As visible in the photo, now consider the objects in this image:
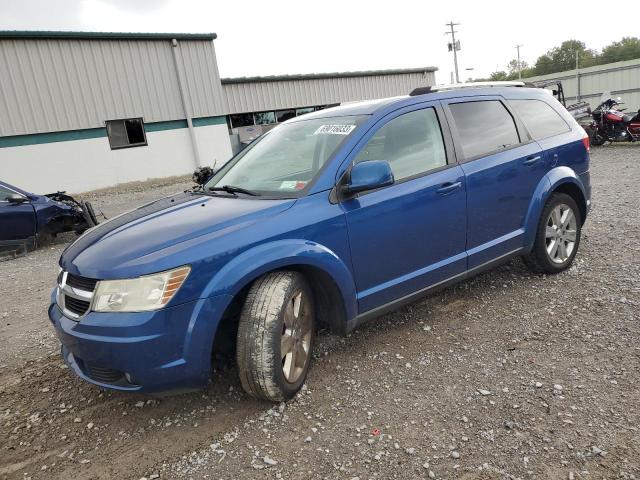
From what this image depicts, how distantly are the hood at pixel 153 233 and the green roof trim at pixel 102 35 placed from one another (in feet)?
53.9

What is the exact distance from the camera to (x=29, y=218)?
26.1 ft

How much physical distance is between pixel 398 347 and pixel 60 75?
1760 centimetres

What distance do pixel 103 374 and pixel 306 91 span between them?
74.1 ft

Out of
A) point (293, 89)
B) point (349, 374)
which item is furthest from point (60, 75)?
point (349, 374)

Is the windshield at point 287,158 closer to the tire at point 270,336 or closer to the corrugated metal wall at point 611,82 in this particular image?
the tire at point 270,336

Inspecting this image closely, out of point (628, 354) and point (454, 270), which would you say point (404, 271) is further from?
point (628, 354)

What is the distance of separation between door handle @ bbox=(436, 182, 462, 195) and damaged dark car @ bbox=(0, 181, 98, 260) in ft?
21.0

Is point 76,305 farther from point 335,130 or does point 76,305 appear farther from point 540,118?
point 540,118

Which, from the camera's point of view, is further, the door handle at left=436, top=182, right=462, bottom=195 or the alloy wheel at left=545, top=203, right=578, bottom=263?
the alloy wheel at left=545, top=203, right=578, bottom=263

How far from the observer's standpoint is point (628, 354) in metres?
3.01

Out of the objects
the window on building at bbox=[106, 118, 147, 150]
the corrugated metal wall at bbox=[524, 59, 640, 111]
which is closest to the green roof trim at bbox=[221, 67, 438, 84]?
the window on building at bbox=[106, 118, 147, 150]

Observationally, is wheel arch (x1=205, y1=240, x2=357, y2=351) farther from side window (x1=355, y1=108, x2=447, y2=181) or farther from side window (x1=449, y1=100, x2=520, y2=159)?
side window (x1=449, y1=100, x2=520, y2=159)

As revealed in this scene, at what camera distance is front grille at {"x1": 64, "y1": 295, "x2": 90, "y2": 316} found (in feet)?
8.36

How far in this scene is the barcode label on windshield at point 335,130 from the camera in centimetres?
323
